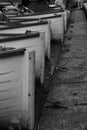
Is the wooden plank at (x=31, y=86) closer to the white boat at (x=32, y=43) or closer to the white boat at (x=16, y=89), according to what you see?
the white boat at (x=16, y=89)

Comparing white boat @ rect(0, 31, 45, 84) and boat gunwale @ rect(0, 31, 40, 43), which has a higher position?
boat gunwale @ rect(0, 31, 40, 43)

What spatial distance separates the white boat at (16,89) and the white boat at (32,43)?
125 cm

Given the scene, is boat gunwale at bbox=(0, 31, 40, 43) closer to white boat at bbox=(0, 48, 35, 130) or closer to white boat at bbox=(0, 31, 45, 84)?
white boat at bbox=(0, 31, 45, 84)

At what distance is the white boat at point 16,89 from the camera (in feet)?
13.7

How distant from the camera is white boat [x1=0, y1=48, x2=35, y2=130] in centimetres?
418

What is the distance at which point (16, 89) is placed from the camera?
4.35 meters

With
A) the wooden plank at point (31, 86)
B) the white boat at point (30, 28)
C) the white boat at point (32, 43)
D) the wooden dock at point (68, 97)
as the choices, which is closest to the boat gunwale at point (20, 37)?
the white boat at point (32, 43)

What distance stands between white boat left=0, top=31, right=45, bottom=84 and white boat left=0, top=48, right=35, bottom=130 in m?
1.25

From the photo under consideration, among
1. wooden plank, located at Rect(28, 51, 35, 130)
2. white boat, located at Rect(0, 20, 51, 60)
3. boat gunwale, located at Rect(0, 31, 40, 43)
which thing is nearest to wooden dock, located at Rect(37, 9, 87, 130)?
wooden plank, located at Rect(28, 51, 35, 130)

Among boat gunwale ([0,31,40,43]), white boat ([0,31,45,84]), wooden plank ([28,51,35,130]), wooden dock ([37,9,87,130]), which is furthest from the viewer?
white boat ([0,31,45,84])

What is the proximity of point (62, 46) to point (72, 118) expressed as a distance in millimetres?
7132

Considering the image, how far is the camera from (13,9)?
492 inches

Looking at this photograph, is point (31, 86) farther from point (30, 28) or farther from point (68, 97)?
point (30, 28)

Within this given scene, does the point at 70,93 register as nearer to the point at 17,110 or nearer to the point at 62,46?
the point at 17,110
